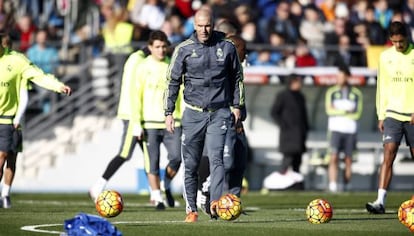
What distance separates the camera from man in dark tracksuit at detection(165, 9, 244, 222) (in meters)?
15.7

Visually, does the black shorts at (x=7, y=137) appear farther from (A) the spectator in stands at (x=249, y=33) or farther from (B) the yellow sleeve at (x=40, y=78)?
(A) the spectator in stands at (x=249, y=33)

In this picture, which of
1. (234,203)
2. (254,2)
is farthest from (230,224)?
(254,2)

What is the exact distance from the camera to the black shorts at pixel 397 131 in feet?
60.2

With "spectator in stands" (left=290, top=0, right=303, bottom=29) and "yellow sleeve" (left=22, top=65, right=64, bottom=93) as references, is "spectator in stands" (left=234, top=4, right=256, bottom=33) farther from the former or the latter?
"yellow sleeve" (left=22, top=65, right=64, bottom=93)

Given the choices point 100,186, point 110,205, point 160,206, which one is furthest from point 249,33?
point 110,205

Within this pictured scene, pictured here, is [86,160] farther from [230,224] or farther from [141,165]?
[230,224]

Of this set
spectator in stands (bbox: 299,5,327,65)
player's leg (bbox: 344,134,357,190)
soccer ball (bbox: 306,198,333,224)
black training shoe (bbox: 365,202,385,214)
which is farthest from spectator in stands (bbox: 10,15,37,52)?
soccer ball (bbox: 306,198,333,224)

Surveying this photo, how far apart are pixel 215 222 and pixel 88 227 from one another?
11.4ft

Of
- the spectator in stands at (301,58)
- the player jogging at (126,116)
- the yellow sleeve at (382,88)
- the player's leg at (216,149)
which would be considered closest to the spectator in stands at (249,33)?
the spectator in stands at (301,58)

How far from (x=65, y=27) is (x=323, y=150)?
6.57 meters

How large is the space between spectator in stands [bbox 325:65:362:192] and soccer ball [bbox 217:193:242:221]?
12609 mm

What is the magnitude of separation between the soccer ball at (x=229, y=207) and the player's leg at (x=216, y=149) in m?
0.21

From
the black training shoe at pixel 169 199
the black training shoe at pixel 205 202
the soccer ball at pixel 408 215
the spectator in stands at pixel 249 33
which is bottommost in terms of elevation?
the black training shoe at pixel 169 199

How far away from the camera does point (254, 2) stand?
3119 centimetres
